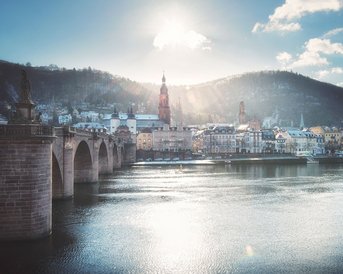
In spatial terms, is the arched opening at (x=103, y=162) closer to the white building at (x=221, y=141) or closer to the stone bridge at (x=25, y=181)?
the stone bridge at (x=25, y=181)

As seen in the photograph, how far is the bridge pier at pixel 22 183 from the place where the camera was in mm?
21906

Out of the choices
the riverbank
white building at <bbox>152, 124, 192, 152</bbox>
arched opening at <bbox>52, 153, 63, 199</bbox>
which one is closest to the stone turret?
arched opening at <bbox>52, 153, 63, 199</bbox>

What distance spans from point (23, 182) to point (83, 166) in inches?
1407

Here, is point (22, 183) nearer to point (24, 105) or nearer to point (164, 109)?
point (24, 105)

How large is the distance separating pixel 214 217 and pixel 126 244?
10405 mm

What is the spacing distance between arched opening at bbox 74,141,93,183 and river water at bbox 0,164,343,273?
35.8 ft

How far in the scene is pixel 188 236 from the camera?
26.7 m

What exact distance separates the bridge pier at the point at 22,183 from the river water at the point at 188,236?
2.84 feet

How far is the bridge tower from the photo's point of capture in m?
21.9

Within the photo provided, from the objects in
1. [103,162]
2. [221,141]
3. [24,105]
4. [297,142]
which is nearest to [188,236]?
[24,105]

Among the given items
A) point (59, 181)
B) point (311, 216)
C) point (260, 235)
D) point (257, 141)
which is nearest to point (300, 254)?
point (260, 235)

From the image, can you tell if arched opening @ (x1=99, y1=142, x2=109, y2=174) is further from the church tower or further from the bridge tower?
the church tower

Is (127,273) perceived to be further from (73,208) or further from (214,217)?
(73,208)

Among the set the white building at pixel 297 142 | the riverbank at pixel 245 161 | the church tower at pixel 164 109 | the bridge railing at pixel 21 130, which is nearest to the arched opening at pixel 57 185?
the bridge railing at pixel 21 130
